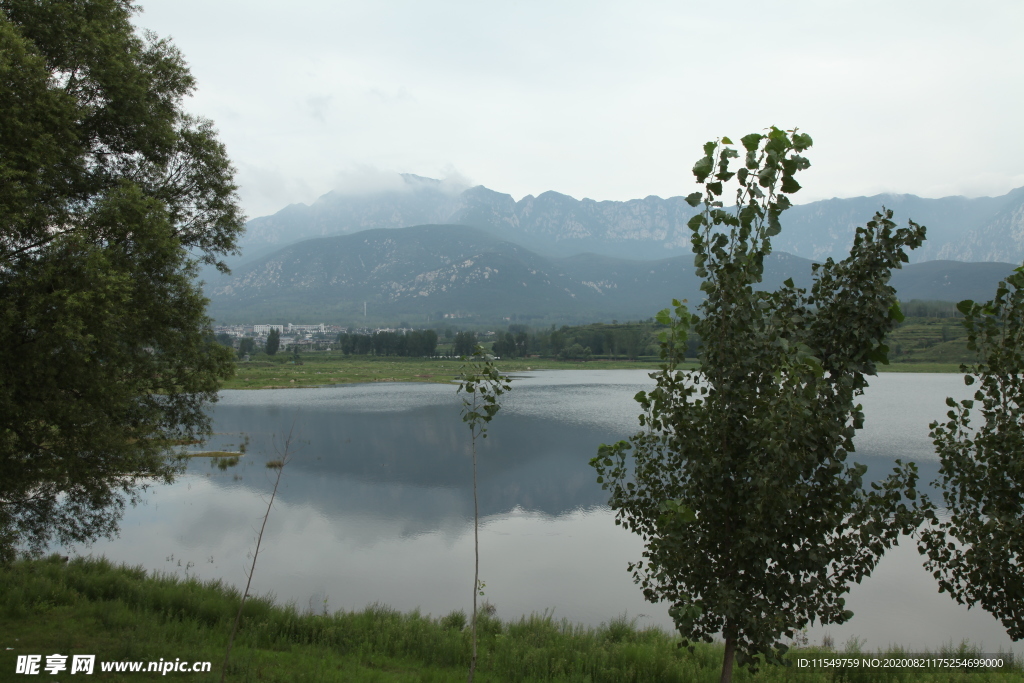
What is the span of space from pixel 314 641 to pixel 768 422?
8716 mm

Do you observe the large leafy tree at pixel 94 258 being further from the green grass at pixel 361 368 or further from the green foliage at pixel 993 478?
the green grass at pixel 361 368

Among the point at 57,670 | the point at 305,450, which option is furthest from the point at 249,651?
the point at 305,450

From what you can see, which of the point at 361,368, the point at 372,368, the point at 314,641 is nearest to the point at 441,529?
the point at 314,641

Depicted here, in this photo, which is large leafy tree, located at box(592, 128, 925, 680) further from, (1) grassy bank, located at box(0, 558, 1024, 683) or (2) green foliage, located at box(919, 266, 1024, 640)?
(1) grassy bank, located at box(0, 558, 1024, 683)

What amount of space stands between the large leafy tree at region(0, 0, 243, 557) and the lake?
3877 millimetres

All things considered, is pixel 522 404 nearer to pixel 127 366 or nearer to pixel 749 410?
pixel 127 366

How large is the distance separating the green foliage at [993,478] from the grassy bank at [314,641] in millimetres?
3764

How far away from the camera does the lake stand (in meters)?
13.5

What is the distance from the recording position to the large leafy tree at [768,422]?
15.0 feet

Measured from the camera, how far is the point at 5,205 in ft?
24.5

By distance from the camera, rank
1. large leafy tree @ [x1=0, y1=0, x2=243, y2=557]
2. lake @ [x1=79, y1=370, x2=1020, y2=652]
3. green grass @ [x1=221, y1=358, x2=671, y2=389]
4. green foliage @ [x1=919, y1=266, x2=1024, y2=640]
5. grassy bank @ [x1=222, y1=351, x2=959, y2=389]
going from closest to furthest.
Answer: green foliage @ [x1=919, y1=266, x2=1024, y2=640] < large leafy tree @ [x1=0, y1=0, x2=243, y2=557] < lake @ [x1=79, y1=370, x2=1020, y2=652] < green grass @ [x1=221, y1=358, x2=671, y2=389] < grassy bank @ [x1=222, y1=351, x2=959, y2=389]

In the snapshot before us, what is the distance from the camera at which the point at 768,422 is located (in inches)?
174

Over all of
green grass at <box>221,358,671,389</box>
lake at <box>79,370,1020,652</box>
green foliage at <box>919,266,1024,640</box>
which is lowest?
lake at <box>79,370,1020,652</box>

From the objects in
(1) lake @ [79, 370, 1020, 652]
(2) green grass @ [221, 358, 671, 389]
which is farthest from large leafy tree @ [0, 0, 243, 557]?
(2) green grass @ [221, 358, 671, 389]
